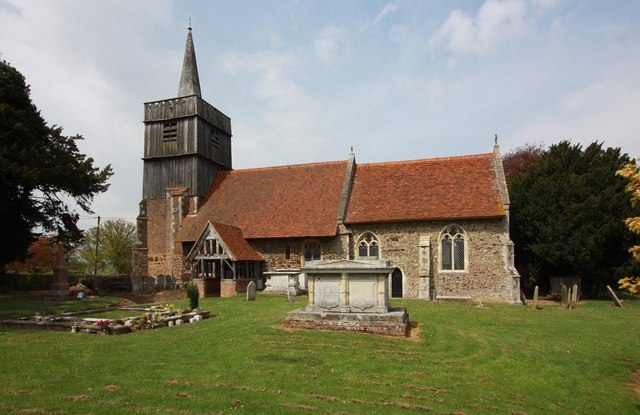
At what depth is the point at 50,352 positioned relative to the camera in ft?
36.4

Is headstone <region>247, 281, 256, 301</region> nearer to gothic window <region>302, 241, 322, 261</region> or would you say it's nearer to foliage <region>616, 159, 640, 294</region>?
gothic window <region>302, 241, 322, 261</region>

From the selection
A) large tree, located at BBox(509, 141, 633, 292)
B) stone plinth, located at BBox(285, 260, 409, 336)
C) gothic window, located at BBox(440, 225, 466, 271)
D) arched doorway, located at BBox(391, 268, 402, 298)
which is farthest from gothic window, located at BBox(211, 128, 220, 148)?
stone plinth, located at BBox(285, 260, 409, 336)

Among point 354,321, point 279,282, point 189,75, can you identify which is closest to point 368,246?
point 279,282

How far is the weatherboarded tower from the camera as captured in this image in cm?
3088

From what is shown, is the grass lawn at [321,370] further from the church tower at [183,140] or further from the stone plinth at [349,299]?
the church tower at [183,140]

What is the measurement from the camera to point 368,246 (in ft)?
84.6

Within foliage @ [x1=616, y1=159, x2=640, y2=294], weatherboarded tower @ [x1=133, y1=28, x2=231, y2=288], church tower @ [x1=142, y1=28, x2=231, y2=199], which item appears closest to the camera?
foliage @ [x1=616, y1=159, x2=640, y2=294]

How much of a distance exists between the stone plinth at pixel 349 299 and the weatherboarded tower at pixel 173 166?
Result: 57.9 ft

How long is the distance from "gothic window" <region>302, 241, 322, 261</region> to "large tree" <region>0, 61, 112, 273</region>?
471 inches

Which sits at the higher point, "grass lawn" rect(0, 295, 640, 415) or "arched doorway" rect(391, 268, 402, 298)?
"arched doorway" rect(391, 268, 402, 298)

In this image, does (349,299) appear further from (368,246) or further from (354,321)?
(368,246)

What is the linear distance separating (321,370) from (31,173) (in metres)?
17.5

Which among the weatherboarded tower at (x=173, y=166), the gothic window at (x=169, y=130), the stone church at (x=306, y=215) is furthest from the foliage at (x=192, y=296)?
the gothic window at (x=169, y=130)

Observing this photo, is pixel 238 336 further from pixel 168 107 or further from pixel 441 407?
pixel 168 107
